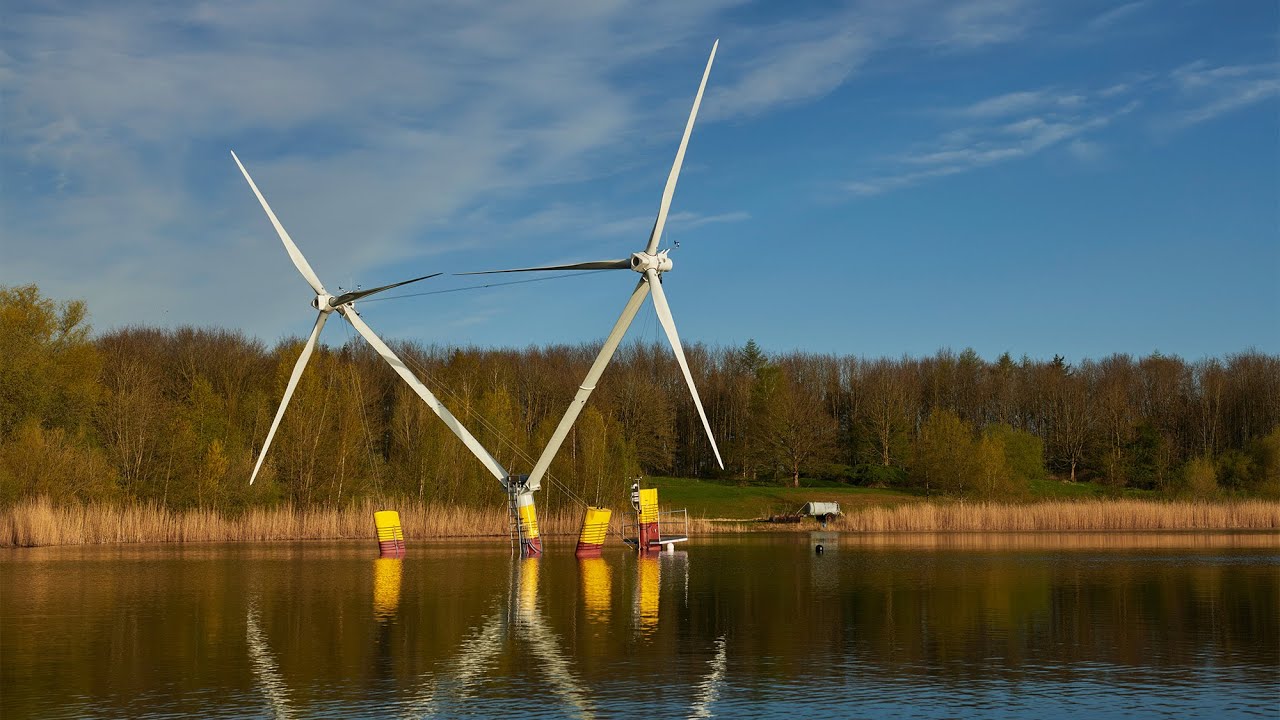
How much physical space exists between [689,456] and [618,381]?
44.2 feet

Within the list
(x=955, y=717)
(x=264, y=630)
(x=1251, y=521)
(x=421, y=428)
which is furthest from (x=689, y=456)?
(x=955, y=717)

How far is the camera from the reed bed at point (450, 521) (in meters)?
55.8

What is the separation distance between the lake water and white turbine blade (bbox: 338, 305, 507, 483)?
6.31m

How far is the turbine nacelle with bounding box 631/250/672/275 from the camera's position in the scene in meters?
42.0

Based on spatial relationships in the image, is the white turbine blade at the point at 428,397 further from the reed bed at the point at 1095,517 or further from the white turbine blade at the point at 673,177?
the reed bed at the point at 1095,517

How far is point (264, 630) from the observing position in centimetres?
2559

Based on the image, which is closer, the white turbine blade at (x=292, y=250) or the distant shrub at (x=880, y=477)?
the white turbine blade at (x=292, y=250)

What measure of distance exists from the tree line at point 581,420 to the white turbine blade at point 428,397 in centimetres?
2037

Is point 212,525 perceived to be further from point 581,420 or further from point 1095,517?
point 1095,517

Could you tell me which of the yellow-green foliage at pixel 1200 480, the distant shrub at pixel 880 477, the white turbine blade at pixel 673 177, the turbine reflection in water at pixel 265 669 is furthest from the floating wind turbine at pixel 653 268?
the distant shrub at pixel 880 477

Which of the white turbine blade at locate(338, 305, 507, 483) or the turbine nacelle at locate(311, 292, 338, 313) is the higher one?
the turbine nacelle at locate(311, 292, 338, 313)

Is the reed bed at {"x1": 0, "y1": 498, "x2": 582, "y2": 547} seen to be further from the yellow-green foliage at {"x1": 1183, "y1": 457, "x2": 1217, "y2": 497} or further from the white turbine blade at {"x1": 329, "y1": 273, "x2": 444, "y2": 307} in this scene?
the yellow-green foliage at {"x1": 1183, "y1": 457, "x2": 1217, "y2": 497}

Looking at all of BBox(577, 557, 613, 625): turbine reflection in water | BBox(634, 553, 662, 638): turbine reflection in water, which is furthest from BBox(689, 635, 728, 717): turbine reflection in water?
BBox(577, 557, 613, 625): turbine reflection in water

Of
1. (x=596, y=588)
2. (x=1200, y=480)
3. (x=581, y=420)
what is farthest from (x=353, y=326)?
(x=1200, y=480)
